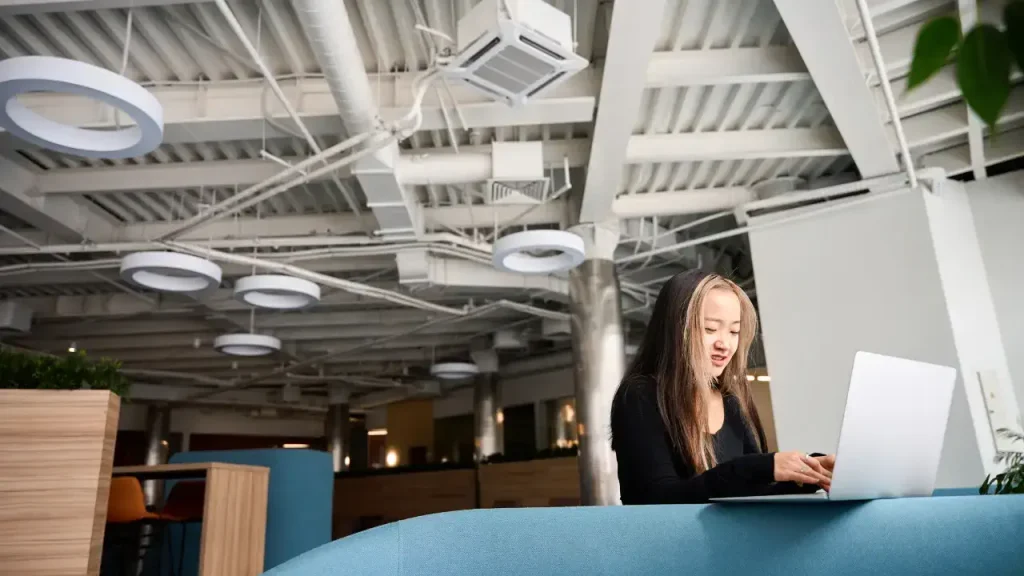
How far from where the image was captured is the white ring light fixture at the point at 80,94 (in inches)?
137

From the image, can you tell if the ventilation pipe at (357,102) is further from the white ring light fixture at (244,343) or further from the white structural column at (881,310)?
the white structural column at (881,310)

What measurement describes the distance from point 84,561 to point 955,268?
21.9 ft

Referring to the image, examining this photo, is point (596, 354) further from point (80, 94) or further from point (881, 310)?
point (80, 94)

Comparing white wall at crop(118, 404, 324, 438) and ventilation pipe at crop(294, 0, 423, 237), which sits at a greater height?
ventilation pipe at crop(294, 0, 423, 237)

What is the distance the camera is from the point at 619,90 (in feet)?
16.2

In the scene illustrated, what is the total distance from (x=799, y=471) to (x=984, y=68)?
103 cm

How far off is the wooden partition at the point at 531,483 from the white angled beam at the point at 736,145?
4560mm

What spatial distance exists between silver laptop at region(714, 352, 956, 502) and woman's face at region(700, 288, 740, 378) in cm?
52

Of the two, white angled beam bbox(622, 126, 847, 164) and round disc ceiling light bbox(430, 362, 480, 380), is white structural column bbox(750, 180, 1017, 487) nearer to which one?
white angled beam bbox(622, 126, 847, 164)

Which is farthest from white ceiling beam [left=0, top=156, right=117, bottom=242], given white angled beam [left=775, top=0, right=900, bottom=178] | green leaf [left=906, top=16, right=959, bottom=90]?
green leaf [left=906, top=16, right=959, bottom=90]

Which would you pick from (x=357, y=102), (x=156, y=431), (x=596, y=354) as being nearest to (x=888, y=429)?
(x=357, y=102)

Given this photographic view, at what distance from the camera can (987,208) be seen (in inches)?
273

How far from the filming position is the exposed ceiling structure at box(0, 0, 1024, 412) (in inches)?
188

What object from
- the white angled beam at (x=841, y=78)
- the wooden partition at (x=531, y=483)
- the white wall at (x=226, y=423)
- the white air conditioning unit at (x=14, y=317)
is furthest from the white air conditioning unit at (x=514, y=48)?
the white wall at (x=226, y=423)
